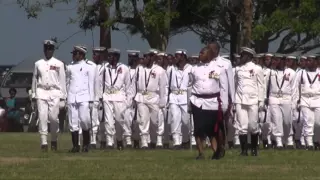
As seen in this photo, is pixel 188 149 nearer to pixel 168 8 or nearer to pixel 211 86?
pixel 211 86

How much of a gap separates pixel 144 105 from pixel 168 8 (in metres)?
11.4

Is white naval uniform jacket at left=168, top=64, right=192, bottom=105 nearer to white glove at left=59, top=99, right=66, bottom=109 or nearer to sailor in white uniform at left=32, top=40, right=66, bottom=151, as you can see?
white glove at left=59, top=99, right=66, bottom=109

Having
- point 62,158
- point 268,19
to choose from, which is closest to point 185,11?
point 268,19

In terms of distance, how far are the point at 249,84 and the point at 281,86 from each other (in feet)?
12.4

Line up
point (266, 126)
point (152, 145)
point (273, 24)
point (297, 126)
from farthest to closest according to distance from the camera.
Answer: point (273, 24)
point (297, 126)
point (266, 126)
point (152, 145)

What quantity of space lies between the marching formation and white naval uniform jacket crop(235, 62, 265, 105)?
2 centimetres

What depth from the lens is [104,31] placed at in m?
41.8

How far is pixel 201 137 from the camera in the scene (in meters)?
21.7

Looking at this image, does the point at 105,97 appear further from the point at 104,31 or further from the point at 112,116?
the point at 104,31

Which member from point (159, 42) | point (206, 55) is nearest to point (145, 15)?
point (159, 42)

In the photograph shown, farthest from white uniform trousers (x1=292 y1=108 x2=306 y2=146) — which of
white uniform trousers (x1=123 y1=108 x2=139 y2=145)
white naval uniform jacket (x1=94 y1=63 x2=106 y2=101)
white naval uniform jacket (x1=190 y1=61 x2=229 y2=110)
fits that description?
white naval uniform jacket (x1=190 y1=61 x2=229 y2=110)

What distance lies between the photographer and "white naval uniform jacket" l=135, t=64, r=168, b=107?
28109 millimetres

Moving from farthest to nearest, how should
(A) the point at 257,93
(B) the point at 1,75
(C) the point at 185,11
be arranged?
(B) the point at 1,75 → (C) the point at 185,11 → (A) the point at 257,93

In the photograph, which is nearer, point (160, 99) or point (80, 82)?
point (80, 82)
